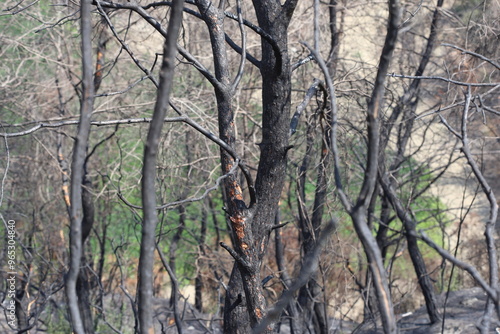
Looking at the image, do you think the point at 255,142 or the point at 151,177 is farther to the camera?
the point at 255,142

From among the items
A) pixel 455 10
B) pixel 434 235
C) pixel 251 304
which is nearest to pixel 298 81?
pixel 455 10

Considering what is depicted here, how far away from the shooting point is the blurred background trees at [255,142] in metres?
3.35

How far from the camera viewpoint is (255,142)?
5.52 m

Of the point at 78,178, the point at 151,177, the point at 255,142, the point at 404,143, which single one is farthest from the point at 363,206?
the point at 404,143

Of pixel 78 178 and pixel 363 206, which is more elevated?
pixel 78 178

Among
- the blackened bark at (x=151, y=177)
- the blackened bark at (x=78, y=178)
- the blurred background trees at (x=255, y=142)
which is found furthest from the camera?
the blurred background trees at (x=255, y=142)

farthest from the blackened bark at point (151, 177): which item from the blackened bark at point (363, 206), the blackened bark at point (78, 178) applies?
the blackened bark at point (363, 206)

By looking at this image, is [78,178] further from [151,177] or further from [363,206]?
[363,206]

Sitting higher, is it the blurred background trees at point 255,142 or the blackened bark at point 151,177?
the blurred background trees at point 255,142

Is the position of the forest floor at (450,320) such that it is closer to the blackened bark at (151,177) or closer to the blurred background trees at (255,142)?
the blurred background trees at (255,142)

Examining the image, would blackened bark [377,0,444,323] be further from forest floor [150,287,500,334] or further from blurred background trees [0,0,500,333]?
forest floor [150,287,500,334]

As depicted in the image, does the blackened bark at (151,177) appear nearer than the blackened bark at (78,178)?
Yes

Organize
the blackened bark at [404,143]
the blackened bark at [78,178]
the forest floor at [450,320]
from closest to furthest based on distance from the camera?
the blackened bark at [78,178], the forest floor at [450,320], the blackened bark at [404,143]

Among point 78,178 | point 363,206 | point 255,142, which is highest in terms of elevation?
point 255,142
